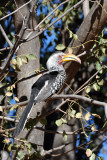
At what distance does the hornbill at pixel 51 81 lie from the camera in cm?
302

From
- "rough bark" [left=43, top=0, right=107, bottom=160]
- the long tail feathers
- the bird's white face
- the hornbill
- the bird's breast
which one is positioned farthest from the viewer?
the bird's white face

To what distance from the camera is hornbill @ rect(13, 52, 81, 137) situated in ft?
9.91

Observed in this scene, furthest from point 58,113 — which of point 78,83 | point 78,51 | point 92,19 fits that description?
point 92,19

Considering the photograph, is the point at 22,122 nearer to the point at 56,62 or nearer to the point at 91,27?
the point at 91,27

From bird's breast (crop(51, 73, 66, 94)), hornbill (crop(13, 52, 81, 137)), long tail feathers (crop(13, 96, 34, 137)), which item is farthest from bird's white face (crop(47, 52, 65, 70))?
long tail feathers (crop(13, 96, 34, 137))

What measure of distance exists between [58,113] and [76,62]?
60.6 inches

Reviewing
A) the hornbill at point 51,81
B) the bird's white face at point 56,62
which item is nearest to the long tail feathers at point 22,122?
the hornbill at point 51,81

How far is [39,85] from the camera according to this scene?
3172 millimetres

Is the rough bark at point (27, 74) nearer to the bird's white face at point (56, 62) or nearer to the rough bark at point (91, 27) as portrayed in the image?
the bird's white face at point (56, 62)

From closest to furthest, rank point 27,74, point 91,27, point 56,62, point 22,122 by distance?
point 22,122 → point 91,27 → point 27,74 → point 56,62

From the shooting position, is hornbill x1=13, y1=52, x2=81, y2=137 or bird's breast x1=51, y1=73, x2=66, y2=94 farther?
bird's breast x1=51, y1=73, x2=66, y2=94

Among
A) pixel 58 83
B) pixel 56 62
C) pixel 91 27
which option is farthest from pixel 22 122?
pixel 56 62

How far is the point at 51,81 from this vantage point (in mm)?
3344

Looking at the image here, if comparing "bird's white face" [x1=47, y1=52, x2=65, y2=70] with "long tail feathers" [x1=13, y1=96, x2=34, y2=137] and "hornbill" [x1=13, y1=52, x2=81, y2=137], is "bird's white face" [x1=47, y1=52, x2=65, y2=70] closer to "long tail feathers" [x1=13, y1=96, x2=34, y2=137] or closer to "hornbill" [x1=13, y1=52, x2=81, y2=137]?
"hornbill" [x1=13, y1=52, x2=81, y2=137]
